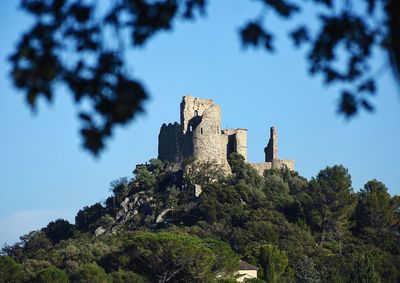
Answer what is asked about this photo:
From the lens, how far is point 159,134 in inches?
2931

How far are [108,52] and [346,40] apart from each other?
168cm

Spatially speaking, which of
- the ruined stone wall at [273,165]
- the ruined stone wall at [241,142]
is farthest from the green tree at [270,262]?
the ruined stone wall at [273,165]

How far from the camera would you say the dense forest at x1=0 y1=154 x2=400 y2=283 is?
5806cm

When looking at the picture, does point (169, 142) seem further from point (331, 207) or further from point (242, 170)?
point (331, 207)

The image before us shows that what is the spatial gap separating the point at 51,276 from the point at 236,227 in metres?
18.5

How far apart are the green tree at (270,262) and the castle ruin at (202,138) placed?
10903 millimetres

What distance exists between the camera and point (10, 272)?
5594 cm

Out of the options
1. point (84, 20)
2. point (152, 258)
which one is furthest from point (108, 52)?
point (152, 258)

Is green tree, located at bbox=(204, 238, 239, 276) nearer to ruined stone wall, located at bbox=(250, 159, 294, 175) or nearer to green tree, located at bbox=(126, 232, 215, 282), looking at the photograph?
green tree, located at bbox=(126, 232, 215, 282)

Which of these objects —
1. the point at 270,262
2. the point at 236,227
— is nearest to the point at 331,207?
the point at 236,227

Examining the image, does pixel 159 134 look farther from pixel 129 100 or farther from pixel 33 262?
pixel 129 100

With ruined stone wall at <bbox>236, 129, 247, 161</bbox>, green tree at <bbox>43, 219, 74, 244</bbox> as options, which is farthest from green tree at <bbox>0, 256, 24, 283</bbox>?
ruined stone wall at <bbox>236, 129, 247, 161</bbox>

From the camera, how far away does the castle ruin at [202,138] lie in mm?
70375

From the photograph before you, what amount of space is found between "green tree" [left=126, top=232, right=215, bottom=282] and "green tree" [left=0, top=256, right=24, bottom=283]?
6518 millimetres
